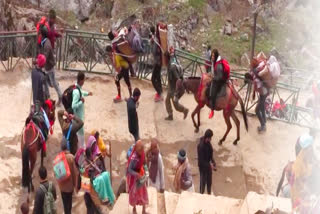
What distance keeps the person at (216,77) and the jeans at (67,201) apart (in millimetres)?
3818

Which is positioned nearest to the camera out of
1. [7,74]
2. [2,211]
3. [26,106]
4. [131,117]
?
[2,211]

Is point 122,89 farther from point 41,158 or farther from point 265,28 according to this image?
point 265,28

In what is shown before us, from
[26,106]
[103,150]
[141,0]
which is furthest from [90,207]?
[141,0]

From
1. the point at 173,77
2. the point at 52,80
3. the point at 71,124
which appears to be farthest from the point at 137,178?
the point at 52,80

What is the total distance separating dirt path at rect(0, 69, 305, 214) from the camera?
11289mm

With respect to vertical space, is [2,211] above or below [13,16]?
below

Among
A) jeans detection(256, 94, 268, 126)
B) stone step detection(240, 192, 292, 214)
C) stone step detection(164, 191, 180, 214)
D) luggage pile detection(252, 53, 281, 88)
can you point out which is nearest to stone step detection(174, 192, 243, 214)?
stone step detection(164, 191, 180, 214)

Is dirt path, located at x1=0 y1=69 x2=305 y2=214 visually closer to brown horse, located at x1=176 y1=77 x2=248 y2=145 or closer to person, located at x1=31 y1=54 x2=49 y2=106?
brown horse, located at x1=176 y1=77 x2=248 y2=145

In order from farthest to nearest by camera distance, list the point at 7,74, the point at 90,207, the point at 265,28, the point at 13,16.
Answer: the point at 265,28, the point at 13,16, the point at 7,74, the point at 90,207

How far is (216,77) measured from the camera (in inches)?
446

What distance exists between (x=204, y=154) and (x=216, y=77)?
2040 millimetres

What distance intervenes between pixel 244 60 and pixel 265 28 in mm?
3113

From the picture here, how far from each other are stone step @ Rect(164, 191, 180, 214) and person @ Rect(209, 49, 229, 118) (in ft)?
8.76

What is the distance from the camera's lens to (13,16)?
23453 millimetres
